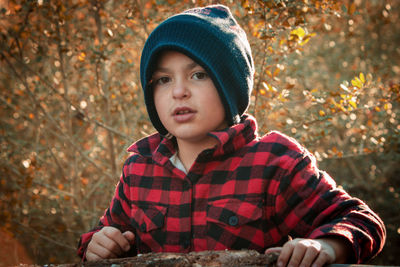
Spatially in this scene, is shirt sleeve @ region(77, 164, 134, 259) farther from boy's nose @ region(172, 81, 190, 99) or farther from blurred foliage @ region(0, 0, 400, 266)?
blurred foliage @ region(0, 0, 400, 266)

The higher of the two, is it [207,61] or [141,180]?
[207,61]

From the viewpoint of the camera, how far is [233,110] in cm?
169

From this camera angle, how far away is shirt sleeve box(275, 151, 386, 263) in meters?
1.29

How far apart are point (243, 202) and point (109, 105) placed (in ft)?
6.88

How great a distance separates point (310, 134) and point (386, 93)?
67 centimetres

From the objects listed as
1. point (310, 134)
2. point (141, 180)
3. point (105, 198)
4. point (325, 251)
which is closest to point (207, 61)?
point (141, 180)

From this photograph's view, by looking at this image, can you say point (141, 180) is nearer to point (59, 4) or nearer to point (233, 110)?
point (233, 110)

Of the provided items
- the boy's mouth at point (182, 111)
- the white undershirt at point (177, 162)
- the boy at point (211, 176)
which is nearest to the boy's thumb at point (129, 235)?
the boy at point (211, 176)

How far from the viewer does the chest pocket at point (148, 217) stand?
166 cm

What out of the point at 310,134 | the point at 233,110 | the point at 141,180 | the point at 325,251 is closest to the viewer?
the point at 325,251

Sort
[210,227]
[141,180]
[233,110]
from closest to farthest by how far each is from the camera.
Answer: [210,227]
[233,110]
[141,180]

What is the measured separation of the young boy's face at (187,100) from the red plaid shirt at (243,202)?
9 centimetres

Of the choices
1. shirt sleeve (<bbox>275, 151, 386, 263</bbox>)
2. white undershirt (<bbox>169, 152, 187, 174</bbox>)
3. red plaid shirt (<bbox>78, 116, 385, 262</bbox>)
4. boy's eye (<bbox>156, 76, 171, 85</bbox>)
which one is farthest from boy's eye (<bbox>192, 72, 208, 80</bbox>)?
shirt sleeve (<bbox>275, 151, 386, 263</bbox>)

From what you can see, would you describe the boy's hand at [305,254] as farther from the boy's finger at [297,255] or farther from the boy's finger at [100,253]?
the boy's finger at [100,253]
